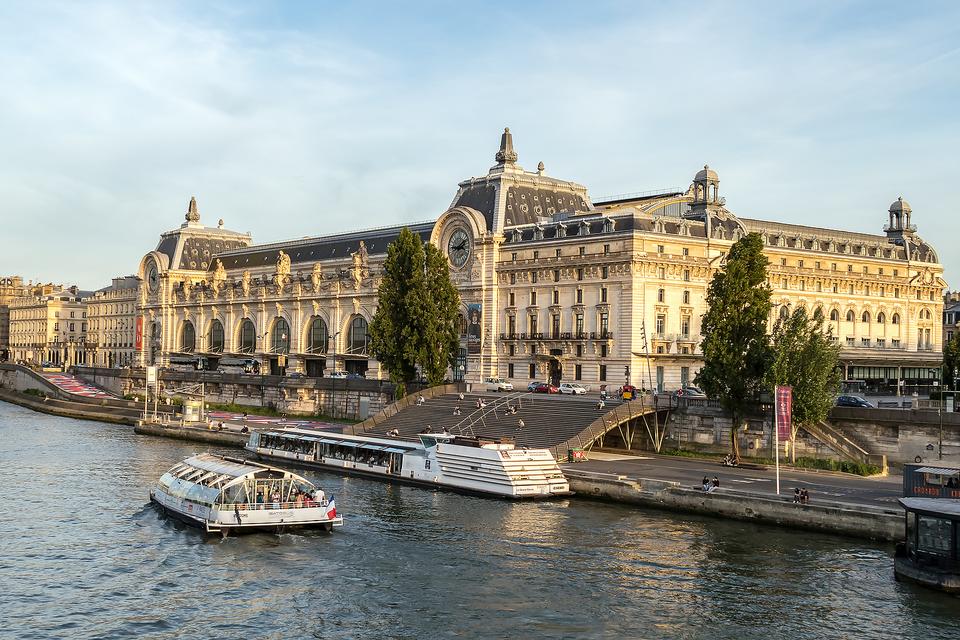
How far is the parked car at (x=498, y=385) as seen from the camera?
106769 millimetres

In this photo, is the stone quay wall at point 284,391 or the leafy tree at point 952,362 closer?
the leafy tree at point 952,362

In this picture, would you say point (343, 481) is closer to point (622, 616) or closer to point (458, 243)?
point (622, 616)

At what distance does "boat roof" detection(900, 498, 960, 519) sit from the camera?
47625 millimetres

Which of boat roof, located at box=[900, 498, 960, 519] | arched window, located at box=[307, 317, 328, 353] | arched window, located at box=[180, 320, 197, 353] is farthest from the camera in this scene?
arched window, located at box=[180, 320, 197, 353]

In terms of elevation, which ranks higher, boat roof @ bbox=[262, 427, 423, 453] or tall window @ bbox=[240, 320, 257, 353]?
tall window @ bbox=[240, 320, 257, 353]

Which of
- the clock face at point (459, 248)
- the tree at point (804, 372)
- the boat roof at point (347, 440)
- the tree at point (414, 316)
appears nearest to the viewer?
the tree at point (804, 372)

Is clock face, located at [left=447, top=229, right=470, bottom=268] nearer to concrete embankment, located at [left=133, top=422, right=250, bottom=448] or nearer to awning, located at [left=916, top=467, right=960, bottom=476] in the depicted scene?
concrete embankment, located at [left=133, top=422, right=250, bottom=448]

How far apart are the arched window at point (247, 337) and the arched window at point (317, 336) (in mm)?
14983

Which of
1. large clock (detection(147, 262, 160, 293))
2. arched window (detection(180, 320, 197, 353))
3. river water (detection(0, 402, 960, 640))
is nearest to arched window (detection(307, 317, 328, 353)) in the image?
arched window (detection(180, 320, 197, 353))

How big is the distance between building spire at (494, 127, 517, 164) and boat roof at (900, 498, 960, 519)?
282ft

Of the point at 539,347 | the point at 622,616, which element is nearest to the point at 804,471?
the point at 622,616

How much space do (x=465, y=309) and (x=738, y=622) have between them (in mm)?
81676

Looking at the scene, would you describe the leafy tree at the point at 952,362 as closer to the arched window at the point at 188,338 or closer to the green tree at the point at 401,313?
the green tree at the point at 401,313

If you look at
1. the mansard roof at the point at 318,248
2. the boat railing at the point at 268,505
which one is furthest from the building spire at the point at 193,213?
the boat railing at the point at 268,505
